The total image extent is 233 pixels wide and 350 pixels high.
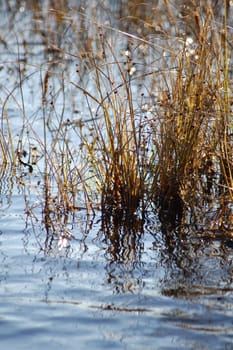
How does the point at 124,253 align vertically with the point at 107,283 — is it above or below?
above

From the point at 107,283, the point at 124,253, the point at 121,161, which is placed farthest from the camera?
the point at 121,161

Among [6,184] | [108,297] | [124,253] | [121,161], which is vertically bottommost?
[108,297]

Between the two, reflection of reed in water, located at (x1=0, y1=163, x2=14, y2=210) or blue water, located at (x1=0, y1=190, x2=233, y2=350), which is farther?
reflection of reed in water, located at (x1=0, y1=163, x2=14, y2=210)

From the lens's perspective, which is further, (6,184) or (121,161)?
(6,184)

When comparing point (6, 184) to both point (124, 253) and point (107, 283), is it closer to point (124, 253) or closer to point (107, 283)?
point (124, 253)

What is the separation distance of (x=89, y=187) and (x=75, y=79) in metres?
3.86

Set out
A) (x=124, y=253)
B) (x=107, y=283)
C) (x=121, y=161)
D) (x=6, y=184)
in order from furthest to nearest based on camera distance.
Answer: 1. (x=6, y=184)
2. (x=121, y=161)
3. (x=124, y=253)
4. (x=107, y=283)

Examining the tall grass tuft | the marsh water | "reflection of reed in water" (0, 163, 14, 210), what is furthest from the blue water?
"reflection of reed in water" (0, 163, 14, 210)

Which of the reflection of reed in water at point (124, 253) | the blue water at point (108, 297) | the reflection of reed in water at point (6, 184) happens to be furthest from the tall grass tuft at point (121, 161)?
the reflection of reed in water at point (6, 184)

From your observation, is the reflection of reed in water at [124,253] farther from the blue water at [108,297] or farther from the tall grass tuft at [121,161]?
the tall grass tuft at [121,161]

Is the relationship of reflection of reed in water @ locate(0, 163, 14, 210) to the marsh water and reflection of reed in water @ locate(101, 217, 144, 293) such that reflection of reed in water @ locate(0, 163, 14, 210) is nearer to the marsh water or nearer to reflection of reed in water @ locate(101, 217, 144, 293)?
the marsh water

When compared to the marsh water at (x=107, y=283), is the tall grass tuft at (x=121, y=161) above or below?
above

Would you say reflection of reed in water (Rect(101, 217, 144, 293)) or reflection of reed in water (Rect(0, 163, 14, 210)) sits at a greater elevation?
reflection of reed in water (Rect(0, 163, 14, 210))

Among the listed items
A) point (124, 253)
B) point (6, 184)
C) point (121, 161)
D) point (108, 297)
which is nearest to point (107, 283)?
point (108, 297)
